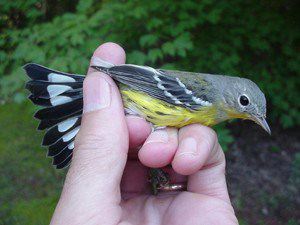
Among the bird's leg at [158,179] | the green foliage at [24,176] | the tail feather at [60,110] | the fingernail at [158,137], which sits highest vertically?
the tail feather at [60,110]

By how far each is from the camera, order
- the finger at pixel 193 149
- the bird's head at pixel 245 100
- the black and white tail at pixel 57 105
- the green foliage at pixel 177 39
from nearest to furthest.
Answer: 1. the finger at pixel 193 149
2. the black and white tail at pixel 57 105
3. the bird's head at pixel 245 100
4. the green foliage at pixel 177 39

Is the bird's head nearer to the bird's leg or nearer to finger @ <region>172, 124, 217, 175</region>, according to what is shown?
finger @ <region>172, 124, 217, 175</region>

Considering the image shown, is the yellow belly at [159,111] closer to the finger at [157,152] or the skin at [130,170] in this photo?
the skin at [130,170]

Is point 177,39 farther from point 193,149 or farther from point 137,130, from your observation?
point 193,149

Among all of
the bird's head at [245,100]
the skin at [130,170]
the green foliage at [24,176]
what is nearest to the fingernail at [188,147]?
the skin at [130,170]

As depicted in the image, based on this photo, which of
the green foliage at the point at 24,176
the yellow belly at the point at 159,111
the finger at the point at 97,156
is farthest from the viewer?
the green foliage at the point at 24,176

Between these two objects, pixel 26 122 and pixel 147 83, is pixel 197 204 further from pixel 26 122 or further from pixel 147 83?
pixel 26 122

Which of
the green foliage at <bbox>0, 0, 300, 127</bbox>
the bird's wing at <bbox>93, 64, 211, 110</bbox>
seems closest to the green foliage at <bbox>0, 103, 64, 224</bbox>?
the green foliage at <bbox>0, 0, 300, 127</bbox>
